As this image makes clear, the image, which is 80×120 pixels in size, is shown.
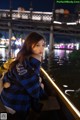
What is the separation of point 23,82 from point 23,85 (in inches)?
1.2

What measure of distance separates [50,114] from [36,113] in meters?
0.39

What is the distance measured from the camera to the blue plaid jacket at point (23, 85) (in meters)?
3.24

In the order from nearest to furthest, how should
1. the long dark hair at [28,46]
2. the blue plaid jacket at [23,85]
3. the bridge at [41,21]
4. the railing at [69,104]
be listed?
the blue plaid jacket at [23,85]
the long dark hair at [28,46]
the railing at [69,104]
the bridge at [41,21]

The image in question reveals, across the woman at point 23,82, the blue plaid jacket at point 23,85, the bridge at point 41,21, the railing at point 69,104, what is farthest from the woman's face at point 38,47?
the bridge at point 41,21

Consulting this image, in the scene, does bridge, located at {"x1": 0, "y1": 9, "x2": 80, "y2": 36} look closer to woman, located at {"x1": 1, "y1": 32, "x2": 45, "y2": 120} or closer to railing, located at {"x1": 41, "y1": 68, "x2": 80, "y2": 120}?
railing, located at {"x1": 41, "y1": 68, "x2": 80, "y2": 120}

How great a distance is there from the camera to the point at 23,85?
3.24 metres

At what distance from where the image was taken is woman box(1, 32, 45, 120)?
3.25 metres

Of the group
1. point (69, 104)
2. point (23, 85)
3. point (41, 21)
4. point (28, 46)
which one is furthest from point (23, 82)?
point (41, 21)

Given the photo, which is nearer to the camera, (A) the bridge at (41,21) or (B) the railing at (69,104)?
(B) the railing at (69,104)

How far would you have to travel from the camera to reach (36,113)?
3.76m

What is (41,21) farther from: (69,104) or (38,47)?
(38,47)

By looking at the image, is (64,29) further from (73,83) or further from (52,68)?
(73,83)

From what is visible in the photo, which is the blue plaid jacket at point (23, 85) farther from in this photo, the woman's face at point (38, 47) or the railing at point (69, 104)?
the railing at point (69, 104)

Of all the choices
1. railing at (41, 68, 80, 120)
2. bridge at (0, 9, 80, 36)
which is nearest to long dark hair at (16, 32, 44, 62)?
railing at (41, 68, 80, 120)
